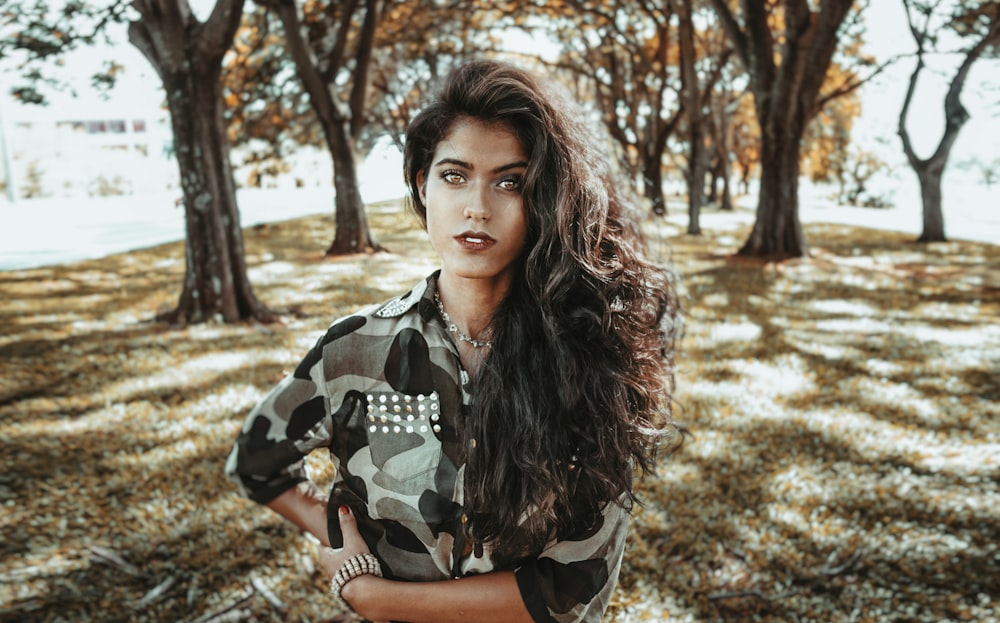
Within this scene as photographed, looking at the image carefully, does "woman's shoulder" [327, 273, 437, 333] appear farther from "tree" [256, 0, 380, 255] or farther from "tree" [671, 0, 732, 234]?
"tree" [671, 0, 732, 234]

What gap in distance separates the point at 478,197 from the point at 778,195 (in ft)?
42.8

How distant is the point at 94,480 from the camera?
163 inches

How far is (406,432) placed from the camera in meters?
1.64

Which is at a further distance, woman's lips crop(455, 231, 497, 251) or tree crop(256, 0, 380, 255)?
tree crop(256, 0, 380, 255)

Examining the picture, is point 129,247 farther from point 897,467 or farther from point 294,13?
point 897,467

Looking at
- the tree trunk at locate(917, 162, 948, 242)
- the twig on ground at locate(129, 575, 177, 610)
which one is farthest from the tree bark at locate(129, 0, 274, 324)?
the tree trunk at locate(917, 162, 948, 242)

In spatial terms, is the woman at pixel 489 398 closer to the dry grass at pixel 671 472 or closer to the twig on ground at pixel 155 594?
the dry grass at pixel 671 472

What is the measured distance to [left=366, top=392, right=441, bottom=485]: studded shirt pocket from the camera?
1637 mm

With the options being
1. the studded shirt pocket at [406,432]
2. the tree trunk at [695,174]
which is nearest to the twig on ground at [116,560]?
the studded shirt pocket at [406,432]

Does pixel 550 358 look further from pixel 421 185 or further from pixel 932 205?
pixel 932 205

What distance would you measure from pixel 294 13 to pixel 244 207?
6.96 m

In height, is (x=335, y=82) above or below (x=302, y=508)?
above

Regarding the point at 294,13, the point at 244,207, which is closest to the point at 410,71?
the point at 244,207

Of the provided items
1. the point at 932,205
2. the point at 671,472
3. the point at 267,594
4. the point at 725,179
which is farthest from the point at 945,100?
the point at 267,594
